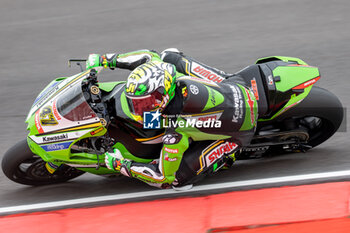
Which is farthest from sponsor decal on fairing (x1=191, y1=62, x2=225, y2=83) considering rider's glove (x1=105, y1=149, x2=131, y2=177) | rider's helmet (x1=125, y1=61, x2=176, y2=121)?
rider's glove (x1=105, y1=149, x2=131, y2=177)

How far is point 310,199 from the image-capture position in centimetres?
443

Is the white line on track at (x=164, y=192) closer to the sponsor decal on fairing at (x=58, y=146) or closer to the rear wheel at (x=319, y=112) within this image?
the rear wheel at (x=319, y=112)

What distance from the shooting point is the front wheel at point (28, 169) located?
15.6ft

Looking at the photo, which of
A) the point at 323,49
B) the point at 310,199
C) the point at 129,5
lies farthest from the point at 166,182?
the point at 129,5

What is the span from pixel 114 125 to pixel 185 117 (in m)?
0.64

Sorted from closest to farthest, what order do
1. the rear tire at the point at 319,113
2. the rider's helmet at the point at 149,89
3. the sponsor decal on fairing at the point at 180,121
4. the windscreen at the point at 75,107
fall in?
the rider's helmet at the point at 149,89
the sponsor decal on fairing at the point at 180,121
the windscreen at the point at 75,107
the rear tire at the point at 319,113

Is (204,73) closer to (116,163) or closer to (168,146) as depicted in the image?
(168,146)

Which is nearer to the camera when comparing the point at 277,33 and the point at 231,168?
the point at 231,168

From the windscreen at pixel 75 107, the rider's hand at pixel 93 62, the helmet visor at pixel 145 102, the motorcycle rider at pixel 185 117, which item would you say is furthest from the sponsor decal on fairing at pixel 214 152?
the rider's hand at pixel 93 62

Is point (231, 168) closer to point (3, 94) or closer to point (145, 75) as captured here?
point (145, 75)

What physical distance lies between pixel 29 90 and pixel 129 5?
9.06ft

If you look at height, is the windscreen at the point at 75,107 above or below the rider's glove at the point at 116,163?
above

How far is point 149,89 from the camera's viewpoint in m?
4.14

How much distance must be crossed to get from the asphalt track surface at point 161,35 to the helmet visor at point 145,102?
7.02 ft
